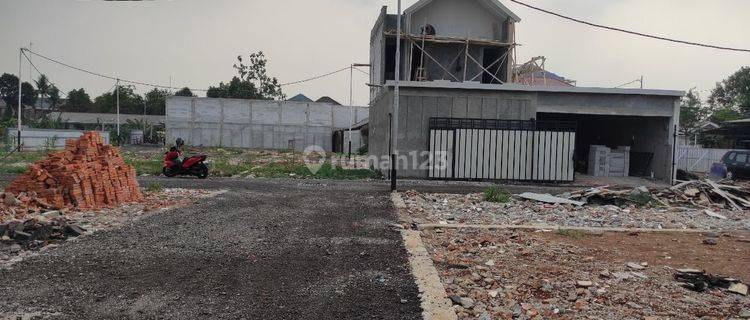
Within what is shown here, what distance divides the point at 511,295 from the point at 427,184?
1158cm

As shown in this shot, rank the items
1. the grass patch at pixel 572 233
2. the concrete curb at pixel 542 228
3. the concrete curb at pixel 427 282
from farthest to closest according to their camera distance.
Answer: the concrete curb at pixel 542 228 < the grass patch at pixel 572 233 < the concrete curb at pixel 427 282

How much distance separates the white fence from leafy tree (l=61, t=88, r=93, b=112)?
90499mm

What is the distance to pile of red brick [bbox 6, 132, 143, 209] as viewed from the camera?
9148 millimetres

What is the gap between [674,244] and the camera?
720 centimetres

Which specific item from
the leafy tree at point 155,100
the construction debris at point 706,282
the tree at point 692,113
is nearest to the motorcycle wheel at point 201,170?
the construction debris at point 706,282

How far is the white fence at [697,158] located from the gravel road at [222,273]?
2639 cm

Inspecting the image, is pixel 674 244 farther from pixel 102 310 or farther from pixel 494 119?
pixel 494 119

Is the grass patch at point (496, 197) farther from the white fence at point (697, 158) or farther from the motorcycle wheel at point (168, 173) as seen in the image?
the white fence at point (697, 158)

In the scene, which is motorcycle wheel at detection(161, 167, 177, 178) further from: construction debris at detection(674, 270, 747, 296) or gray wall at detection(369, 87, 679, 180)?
construction debris at detection(674, 270, 747, 296)

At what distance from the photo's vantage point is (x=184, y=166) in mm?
16766

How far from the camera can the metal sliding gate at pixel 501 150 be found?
672 inches

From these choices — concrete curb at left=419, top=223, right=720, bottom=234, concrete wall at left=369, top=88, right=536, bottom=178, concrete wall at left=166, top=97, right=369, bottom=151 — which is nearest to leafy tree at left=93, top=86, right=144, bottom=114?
concrete wall at left=166, top=97, right=369, bottom=151

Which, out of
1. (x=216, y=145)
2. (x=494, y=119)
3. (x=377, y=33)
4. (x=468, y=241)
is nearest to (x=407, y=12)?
(x=377, y=33)

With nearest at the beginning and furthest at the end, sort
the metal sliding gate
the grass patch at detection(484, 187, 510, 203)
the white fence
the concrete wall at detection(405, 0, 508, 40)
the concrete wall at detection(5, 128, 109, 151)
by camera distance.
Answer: the grass patch at detection(484, 187, 510, 203) → the metal sliding gate → the concrete wall at detection(405, 0, 508, 40) → the white fence → the concrete wall at detection(5, 128, 109, 151)
